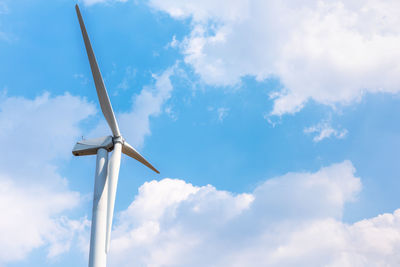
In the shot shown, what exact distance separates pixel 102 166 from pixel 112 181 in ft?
8.97

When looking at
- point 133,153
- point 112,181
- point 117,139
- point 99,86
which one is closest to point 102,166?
point 112,181

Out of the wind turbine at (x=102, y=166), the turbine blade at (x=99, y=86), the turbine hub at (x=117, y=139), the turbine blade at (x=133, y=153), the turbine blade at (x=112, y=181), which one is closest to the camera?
the wind turbine at (x=102, y=166)

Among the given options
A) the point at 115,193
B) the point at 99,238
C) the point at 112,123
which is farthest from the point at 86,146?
the point at 99,238

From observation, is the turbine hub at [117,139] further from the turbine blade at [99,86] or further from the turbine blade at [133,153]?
the turbine blade at [133,153]

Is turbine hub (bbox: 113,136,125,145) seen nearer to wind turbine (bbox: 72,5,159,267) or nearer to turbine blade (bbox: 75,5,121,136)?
wind turbine (bbox: 72,5,159,267)

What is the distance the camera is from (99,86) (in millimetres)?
44844

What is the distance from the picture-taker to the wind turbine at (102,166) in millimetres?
37531

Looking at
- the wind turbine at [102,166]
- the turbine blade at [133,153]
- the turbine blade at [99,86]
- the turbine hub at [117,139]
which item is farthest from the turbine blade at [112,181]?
the turbine blade at [99,86]

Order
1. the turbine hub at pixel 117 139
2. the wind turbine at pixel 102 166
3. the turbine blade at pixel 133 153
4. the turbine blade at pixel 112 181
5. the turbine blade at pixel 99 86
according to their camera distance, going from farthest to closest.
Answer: the turbine blade at pixel 133 153, the turbine hub at pixel 117 139, the turbine blade at pixel 99 86, the turbine blade at pixel 112 181, the wind turbine at pixel 102 166

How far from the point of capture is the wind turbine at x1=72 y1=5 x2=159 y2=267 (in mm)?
37531

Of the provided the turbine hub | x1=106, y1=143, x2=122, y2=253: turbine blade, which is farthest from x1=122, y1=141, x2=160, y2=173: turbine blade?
x1=106, y1=143, x2=122, y2=253: turbine blade

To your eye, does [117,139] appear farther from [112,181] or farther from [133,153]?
[112,181]

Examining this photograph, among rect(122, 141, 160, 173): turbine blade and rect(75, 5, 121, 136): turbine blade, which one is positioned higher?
rect(75, 5, 121, 136): turbine blade

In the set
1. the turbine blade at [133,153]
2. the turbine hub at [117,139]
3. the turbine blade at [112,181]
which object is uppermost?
the turbine blade at [133,153]
